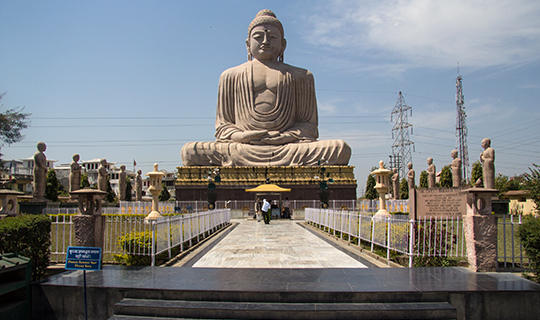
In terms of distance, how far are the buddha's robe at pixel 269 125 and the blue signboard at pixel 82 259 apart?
70.9 feet

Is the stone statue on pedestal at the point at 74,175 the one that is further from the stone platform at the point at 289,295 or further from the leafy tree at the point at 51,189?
the stone platform at the point at 289,295

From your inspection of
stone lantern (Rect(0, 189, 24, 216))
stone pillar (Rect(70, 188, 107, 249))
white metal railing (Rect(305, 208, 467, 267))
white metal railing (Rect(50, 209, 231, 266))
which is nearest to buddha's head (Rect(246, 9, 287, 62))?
white metal railing (Rect(50, 209, 231, 266))

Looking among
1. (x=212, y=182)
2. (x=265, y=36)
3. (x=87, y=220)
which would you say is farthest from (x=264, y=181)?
(x=87, y=220)

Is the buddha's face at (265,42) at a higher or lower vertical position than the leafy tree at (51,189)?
higher

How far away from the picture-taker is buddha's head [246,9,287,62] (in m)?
28.4

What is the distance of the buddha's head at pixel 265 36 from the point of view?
28391 millimetres

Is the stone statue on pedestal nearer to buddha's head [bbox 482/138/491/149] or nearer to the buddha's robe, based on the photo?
the buddha's robe

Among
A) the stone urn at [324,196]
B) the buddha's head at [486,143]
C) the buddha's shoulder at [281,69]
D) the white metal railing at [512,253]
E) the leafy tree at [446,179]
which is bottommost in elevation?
the white metal railing at [512,253]

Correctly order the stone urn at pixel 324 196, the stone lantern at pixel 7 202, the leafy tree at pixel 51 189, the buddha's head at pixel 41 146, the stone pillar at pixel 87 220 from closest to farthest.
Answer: the stone pillar at pixel 87 220
the stone lantern at pixel 7 202
the buddha's head at pixel 41 146
the stone urn at pixel 324 196
the leafy tree at pixel 51 189

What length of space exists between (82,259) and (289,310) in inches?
110

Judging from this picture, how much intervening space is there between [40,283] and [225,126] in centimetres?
2363

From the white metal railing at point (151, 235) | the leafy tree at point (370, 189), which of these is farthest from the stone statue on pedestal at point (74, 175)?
the leafy tree at point (370, 189)

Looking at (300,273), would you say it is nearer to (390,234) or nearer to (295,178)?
(390,234)

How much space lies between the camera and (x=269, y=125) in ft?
93.0
